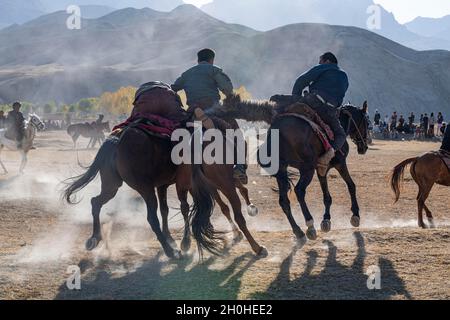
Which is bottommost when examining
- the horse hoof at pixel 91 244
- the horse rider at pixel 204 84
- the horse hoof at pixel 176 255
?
the horse hoof at pixel 176 255

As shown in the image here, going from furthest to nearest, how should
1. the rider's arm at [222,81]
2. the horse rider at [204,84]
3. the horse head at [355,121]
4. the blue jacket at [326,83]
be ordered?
the horse head at [355,121], the blue jacket at [326,83], the horse rider at [204,84], the rider's arm at [222,81]

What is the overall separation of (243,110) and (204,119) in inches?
24.1

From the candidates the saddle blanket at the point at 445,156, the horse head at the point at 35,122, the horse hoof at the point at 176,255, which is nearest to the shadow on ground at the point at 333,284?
the horse hoof at the point at 176,255

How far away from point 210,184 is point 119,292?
1923 mm

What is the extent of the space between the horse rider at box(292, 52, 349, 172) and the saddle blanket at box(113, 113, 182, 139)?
2.16 metres

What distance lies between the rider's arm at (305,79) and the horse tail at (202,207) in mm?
2616

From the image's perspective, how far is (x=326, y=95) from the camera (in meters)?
8.12

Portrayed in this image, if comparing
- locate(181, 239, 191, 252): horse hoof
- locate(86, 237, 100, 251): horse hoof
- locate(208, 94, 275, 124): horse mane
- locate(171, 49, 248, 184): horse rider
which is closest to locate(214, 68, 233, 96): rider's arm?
locate(171, 49, 248, 184): horse rider

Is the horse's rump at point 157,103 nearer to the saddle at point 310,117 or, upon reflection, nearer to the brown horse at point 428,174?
the saddle at point 310,117

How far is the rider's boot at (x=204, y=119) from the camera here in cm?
655

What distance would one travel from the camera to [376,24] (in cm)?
1299

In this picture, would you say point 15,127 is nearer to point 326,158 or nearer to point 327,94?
point 327,94
